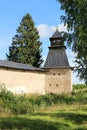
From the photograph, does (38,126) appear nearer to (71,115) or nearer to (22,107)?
(71,115)

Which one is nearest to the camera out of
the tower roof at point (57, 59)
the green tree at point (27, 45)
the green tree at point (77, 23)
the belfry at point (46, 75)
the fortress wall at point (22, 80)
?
the green tree at point (77, 23)

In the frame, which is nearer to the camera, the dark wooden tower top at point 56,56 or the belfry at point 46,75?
the belfry at point 46,75

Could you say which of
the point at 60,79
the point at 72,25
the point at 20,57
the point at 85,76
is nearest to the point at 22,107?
the point at 85,76

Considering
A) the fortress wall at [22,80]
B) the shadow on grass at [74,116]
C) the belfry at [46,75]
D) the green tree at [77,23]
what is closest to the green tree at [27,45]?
the belfry at [46,75]

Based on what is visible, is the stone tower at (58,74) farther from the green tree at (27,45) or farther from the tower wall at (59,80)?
the green tree at (27,45)

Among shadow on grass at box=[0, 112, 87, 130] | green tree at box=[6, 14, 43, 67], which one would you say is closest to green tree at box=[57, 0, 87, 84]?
shadow on grass at box=[0, 112, 87, 130]

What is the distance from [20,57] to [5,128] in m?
39.3

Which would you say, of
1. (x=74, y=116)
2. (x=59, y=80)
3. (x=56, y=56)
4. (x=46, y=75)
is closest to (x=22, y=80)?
(x=59, y=80)

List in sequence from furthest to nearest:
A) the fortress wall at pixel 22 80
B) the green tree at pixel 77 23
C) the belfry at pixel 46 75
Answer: the belfry at pixel 46 75, the fortress wall at pixel 22 80, the green tree at pixel 77 23

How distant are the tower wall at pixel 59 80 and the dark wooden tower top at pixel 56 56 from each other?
702 mm

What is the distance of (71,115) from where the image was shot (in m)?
16.1

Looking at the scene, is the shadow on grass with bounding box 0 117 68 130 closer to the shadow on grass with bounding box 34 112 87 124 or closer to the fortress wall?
the shadow on grass with bounding box 34 112 87 124

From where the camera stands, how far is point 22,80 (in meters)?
32.3

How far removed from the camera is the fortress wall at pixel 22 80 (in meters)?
29.4
